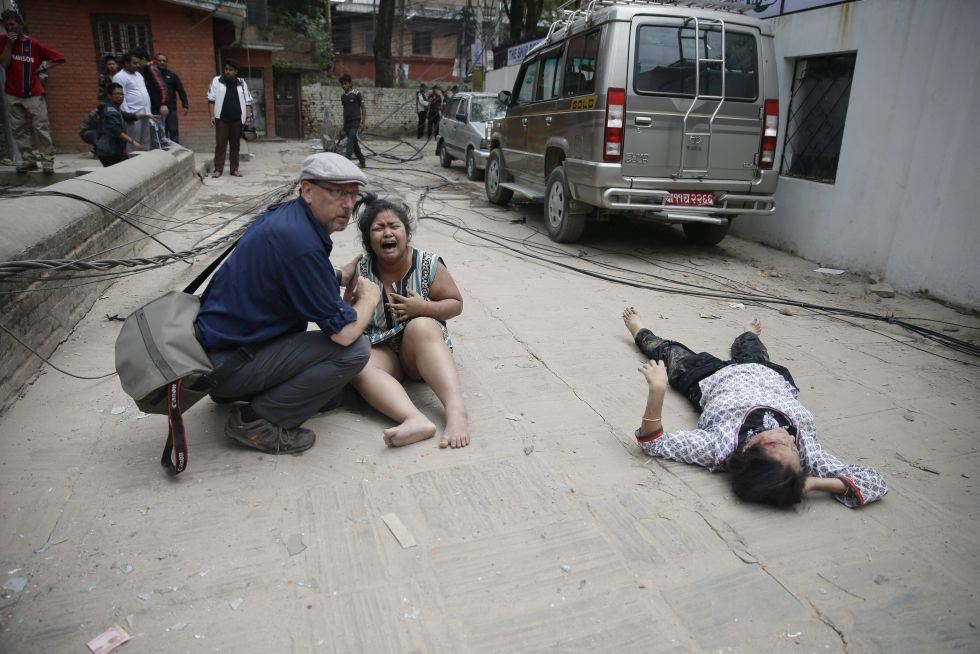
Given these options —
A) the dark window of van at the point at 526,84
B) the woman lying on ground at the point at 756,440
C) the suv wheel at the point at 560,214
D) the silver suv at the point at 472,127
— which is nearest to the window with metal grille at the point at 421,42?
the silver suv at the point at 472,127

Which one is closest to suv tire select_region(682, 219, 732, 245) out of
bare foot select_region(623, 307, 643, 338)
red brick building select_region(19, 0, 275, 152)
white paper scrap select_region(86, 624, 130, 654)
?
bare foot select_region(623, 307, 643, 338)

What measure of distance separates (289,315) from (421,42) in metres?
43.1

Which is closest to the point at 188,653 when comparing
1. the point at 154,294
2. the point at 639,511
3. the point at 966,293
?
the point at 639,511

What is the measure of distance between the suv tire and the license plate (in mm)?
969

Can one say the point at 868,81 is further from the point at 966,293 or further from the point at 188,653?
the point at 188,653

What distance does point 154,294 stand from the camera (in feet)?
17.2

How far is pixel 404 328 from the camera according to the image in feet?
10.9

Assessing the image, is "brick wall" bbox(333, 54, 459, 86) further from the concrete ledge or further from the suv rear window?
the concrete ledge

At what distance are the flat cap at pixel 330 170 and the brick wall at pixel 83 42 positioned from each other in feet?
51.6

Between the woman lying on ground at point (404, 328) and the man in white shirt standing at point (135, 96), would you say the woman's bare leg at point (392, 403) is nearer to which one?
the woman lying on ground at point (404, 328)

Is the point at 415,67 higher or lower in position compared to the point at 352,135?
higher

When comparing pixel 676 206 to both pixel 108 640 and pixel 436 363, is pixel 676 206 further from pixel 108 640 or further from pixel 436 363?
pixel 108 640

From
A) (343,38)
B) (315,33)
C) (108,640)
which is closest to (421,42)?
(343,38)

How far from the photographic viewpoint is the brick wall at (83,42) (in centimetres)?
1466
